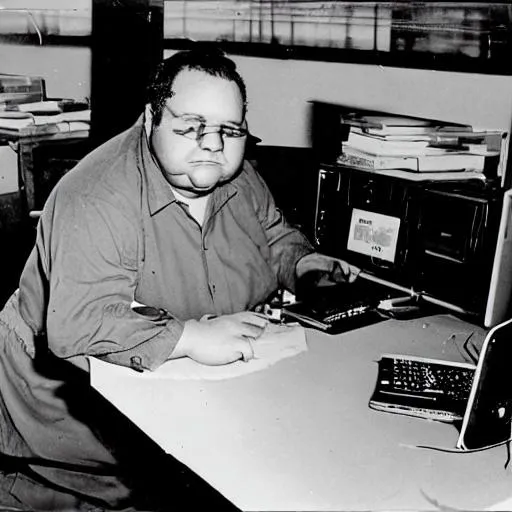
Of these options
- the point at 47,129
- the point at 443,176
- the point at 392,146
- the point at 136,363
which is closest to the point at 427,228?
the point at 443,176

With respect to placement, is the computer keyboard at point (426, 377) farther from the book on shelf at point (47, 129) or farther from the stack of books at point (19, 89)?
the stack of books at point (19, 89)

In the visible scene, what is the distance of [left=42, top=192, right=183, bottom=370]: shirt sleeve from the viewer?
1432 millimetres

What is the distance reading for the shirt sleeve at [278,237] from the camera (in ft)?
6.72

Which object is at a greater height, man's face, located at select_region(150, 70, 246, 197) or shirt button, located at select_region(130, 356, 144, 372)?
man's face, located at select_region(150, 70, 246, 197)

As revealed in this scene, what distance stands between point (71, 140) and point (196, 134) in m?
Answer: 1.36

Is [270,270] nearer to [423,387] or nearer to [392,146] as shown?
[392,146]

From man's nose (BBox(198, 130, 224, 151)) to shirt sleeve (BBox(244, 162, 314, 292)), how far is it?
0.44 metres

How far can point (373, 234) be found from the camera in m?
2.06

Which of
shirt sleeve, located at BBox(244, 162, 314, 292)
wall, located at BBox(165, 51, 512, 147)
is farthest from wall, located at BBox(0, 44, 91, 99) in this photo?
shirt sleeve, located at BBox(244, 162, 314, 292)

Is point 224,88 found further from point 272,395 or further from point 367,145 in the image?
point 272,395

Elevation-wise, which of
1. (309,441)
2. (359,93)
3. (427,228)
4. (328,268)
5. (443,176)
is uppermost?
(359,93)

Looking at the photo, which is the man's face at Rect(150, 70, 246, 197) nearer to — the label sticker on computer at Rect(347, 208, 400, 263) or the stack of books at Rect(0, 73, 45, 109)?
the label sticker on computer at Rect(347, 208, 400, 263)

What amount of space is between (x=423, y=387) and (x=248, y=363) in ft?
1.22

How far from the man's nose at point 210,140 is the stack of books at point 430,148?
596 millimetres
